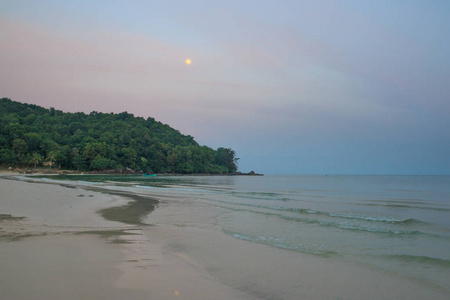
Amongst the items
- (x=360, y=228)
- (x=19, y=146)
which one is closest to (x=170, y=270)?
(x=360, y=228)

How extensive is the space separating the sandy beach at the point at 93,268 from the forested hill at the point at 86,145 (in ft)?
378

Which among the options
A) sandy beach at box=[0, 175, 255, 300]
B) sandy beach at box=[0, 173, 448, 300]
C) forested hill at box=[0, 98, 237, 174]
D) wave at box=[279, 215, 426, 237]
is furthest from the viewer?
forested hill at box=[0, 98, 237, 174]

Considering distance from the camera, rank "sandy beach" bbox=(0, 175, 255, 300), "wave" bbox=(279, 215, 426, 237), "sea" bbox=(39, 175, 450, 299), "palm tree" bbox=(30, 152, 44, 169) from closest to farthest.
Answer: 1. "sandy beach" bbox=(0, 175, 255, 300)
2. "sea" bbox=(39, 175, 450, 299)
3. "wave" bbox=(279, 215, 426, 237)
4. "palm tree" bbox=(30, 152, 44, 169)

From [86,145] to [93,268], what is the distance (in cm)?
13196

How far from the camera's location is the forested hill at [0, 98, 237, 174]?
110 m

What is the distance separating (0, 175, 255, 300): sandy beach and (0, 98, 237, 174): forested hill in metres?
115

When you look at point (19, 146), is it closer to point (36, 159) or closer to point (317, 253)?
point (36, 159)

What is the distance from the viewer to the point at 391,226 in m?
13.2

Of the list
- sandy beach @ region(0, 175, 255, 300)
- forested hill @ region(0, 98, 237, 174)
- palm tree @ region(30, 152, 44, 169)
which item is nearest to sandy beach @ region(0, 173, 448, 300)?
sandy beach @ region(0, 175, 255, 300)

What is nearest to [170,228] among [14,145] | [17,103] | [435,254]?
[435,254]

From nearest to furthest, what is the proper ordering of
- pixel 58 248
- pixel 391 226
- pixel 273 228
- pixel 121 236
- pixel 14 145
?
1. pixel 58 248
2. pixel 121 236
3. pixel 273 228
4. pixel 391 226
5. pixel 14 145

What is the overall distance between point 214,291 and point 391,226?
11.3 m

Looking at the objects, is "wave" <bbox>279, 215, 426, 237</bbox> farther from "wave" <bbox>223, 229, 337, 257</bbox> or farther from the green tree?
the green tree

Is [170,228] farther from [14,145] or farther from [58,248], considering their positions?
[14,145]
